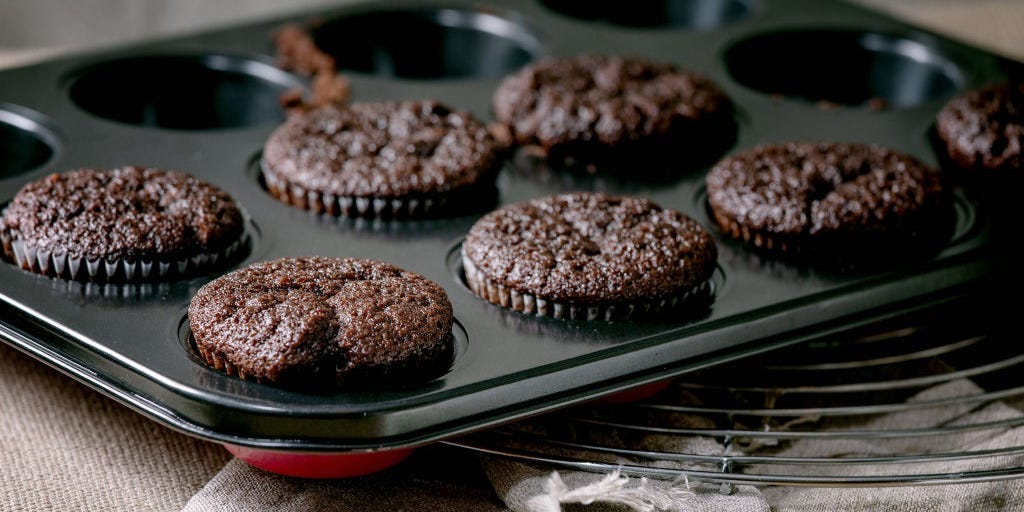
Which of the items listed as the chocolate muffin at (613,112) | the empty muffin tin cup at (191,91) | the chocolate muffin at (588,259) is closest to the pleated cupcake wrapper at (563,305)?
the chocolate muffin at (588,259)

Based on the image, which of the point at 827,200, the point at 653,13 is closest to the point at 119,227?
the point at 827,200

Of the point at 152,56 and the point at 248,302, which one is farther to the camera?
the point at 152,56

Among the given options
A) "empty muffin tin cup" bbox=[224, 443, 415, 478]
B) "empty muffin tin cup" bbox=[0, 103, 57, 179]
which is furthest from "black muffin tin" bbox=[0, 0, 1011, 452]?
"empty muffin tin cup" bbox=[224, 443, 415, 478]

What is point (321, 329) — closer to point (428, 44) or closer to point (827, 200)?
point (827, 200)

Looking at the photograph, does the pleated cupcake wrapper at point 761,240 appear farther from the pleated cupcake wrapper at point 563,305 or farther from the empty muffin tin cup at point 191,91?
the empty muffin tin cup at point 191,91

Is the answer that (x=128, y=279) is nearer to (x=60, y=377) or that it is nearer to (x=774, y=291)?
(x=60, y=377)

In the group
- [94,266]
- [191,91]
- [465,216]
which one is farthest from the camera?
[191,91]

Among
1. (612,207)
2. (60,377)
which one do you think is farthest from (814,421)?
(60,377)
